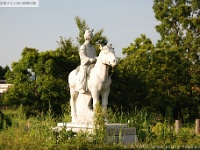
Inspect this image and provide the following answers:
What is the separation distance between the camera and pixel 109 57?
417 inches

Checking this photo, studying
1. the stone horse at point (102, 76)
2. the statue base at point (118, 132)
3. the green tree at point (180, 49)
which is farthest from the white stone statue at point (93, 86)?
the green tree at point (180, 49)

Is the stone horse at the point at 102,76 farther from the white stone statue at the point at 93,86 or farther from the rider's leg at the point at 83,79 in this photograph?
the rider's leg at the point at 83,79

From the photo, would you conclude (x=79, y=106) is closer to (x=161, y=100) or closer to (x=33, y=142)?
(x=33, y=142)

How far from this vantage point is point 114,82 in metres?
24.4

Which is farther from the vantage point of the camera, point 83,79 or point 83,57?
point 83,57

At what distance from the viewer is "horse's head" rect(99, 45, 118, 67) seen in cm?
1050

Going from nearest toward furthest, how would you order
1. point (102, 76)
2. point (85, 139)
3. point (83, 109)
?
point (85, 139)
point (102, 76)
point (83, 109)

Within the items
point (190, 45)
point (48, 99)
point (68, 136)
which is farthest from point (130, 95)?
point (68, 136)

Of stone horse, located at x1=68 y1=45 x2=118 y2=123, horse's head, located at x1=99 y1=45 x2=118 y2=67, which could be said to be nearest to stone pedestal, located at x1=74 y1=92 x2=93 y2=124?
stone horse, located at x1=68 y1=45 x2=118 y2=123

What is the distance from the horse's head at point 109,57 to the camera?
10.5 meters

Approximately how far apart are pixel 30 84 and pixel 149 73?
700 centimetres

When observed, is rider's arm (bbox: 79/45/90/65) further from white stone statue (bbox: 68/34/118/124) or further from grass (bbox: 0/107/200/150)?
grass (bbox: 0/107/200/150)

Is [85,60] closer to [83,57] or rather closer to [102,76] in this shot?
[83,57]

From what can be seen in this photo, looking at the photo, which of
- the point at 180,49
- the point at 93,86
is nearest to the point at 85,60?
the point at 93,86
